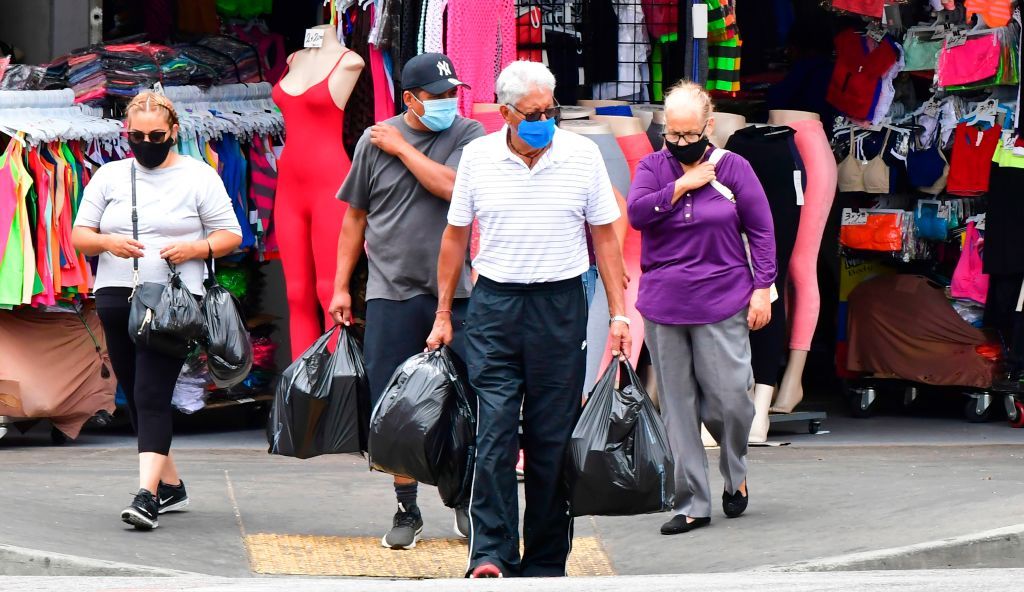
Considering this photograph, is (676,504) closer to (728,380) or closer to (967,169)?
(728,380)

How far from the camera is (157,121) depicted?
284 inches

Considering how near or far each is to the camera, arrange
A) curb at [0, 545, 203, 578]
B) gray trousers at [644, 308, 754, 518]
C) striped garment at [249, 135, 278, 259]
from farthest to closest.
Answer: striped garment at [249, 135, 278, 259] → gray trousers at [644, 308, 754, 518] → curb at [0, 545, 203, 578]

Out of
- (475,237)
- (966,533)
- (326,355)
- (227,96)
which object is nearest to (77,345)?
(227,96)

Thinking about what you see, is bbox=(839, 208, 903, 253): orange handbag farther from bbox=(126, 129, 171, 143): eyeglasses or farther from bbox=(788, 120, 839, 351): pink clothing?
bbox=(126, 129, 171, 143): eyeglasses

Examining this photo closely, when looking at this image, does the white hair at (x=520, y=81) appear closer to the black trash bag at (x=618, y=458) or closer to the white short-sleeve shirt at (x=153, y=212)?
the black trash bag at (x=618, y=458)

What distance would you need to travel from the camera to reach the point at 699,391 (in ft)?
24.7

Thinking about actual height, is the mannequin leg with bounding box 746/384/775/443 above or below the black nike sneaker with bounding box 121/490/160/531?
below

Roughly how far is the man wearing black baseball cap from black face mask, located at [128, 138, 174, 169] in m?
0.80

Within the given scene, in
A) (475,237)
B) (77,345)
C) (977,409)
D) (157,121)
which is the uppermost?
(157,121)

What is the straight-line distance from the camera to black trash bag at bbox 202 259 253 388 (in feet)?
23.6

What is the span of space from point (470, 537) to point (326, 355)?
108cm

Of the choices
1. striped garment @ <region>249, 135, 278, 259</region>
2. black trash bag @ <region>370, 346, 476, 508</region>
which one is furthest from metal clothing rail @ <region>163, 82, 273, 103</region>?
black trash bag @ <region>370, 346, 476, 508</region>

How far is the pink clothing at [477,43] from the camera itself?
877cm

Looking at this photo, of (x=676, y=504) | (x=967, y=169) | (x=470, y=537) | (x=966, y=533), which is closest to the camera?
(x=470, y=537)
